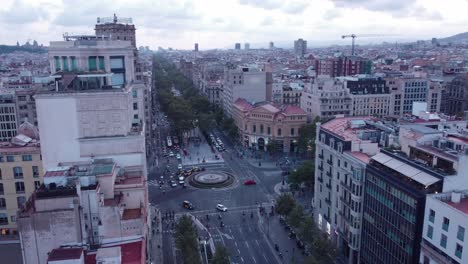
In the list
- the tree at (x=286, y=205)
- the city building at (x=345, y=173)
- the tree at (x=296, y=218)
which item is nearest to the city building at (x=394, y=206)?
the city building at (x=345, y=173)

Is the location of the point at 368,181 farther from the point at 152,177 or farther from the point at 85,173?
the point at 152,177

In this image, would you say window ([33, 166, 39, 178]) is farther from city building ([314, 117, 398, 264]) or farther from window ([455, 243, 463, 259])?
window ([455, 243, 463, 259])

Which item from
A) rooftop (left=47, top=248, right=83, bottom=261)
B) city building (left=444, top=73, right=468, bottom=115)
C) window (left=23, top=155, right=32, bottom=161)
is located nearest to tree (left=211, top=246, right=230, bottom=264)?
rooftop (left=47, top=248, right=83, bottom=261)

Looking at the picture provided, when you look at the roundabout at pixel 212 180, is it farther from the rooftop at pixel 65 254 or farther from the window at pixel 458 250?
the window at pixel 458 250

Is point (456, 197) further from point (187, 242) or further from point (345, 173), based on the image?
point (187, 242)

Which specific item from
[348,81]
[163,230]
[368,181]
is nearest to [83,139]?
[163,230]

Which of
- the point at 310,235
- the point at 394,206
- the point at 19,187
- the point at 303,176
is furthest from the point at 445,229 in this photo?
the point at 19,187

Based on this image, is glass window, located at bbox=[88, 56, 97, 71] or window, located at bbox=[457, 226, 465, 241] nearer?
window, located at bbox=[457, 226, 465, 241]
